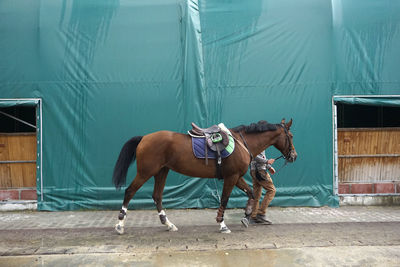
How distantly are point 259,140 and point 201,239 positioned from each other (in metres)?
1.96

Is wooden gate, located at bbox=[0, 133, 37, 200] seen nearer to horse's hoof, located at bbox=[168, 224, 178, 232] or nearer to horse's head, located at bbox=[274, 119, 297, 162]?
horse's hoof, located at bbox=[168, 224, 178, 232]

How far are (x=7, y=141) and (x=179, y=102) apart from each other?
3958 millimetres

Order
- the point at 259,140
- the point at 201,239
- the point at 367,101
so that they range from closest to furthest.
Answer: the point at 201,239
the point at 259,140
the point at 367,101

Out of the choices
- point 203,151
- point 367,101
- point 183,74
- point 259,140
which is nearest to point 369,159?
point 367,101

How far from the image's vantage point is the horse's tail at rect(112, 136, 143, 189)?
19.2 feet

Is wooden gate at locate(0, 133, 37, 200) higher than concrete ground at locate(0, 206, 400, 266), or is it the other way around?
wooden gate at locate(0, 133, 37, 200)

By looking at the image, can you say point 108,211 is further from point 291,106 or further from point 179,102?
point 291,106

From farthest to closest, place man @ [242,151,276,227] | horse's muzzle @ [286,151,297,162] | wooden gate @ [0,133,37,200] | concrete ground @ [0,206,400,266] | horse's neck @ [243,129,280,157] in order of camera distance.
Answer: wooden gate @ [0,133,37,200], man @ [242,151,276,227], horse's muzzle @ [286,151,297,162], horse's neck @ [243,129,280,157], concrete ground @ [0,206,400,266]

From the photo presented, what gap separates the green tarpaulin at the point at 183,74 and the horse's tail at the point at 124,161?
1.61 metres

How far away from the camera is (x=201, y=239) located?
17.6 feet

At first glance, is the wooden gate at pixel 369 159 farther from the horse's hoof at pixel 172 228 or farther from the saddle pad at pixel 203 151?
the horse's hoof at pixel 172 228

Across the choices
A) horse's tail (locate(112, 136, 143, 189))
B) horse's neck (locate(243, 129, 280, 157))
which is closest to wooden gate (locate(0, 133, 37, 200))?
horse's tail (locate(112, 136, 143, 189))

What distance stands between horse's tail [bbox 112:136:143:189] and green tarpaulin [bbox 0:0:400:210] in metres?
1.61

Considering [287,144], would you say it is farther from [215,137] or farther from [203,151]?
[203,151]
